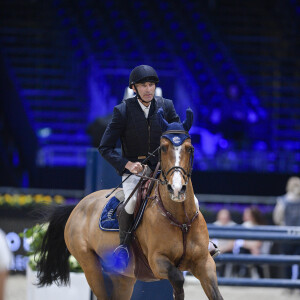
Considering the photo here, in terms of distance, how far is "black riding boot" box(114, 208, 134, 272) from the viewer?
5141 millimetres

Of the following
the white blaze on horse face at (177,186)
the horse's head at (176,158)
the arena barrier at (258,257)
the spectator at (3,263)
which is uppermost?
the horse's head at (176,158)

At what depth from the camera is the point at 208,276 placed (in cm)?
461

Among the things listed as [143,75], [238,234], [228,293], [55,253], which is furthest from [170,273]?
[228,293]

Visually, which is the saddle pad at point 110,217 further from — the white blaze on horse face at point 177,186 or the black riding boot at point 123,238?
the white blaze on horse face at point 177,186

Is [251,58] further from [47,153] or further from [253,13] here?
[47,153]

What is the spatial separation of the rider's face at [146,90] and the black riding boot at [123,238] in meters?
0.87

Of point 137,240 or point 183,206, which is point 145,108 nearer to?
point 183,206

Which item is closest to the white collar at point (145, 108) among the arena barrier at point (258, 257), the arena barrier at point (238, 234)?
the arena barrier at point (238, 234)

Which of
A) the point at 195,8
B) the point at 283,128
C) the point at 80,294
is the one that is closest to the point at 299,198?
the point at 80,294

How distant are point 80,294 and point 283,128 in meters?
12.4

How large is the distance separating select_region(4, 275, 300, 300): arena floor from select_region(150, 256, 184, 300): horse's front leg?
4458mm

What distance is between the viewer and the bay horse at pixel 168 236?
14.8 feet

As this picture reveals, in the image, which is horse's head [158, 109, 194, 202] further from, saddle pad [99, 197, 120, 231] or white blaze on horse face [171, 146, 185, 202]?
saddle pad [99, 197, 120, 231]

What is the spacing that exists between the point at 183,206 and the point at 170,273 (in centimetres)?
48
